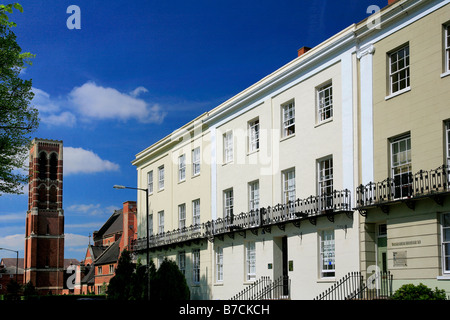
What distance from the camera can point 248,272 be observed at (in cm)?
3206

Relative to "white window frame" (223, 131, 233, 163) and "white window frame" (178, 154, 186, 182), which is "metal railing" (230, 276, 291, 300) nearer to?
"white window frame" (223, 131, 233, 163)

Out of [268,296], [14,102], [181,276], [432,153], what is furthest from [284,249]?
[14,102]

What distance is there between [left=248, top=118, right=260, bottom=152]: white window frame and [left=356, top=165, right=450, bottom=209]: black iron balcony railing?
32.8 feet

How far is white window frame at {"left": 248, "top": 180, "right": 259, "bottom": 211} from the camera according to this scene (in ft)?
105

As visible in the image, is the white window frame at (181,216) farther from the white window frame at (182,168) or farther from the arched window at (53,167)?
the arched window at (53,167)

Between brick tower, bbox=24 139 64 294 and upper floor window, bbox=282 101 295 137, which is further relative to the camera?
brick tower, bbox=24 139 64 294

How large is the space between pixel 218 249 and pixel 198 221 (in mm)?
3601

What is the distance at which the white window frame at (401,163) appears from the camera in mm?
21094

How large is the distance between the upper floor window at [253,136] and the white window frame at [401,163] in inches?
444

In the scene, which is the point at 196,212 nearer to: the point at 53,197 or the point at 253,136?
the point at 253,136

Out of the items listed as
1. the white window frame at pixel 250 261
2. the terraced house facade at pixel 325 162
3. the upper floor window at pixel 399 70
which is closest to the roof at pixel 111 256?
the terraced house facade at pixel 325 162


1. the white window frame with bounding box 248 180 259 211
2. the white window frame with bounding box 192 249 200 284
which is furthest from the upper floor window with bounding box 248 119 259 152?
the white window frame with bounding box 192 249 200 284

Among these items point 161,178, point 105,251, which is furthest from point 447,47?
point 105,251
